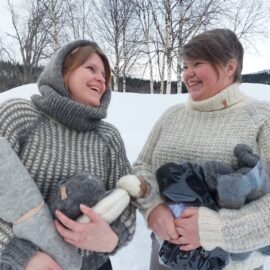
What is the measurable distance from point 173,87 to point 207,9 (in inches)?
179

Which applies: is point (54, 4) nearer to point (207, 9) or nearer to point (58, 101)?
point (207, 9)

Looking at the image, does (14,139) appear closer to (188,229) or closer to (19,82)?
(188,229)

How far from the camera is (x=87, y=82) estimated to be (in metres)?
1.51

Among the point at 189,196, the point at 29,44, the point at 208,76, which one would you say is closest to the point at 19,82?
the point at 29,44

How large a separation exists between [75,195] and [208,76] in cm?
85

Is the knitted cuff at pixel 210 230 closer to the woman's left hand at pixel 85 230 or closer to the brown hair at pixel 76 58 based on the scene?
the woman's left hand at pixel 85 230

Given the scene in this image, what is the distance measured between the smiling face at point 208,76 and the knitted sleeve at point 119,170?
0.46 meters

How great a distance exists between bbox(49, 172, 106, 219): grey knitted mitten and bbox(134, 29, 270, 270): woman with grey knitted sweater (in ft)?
0.97

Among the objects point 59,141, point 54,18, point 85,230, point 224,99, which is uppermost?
point 54,18

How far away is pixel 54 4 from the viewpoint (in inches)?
607

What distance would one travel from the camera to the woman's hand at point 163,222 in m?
1.39

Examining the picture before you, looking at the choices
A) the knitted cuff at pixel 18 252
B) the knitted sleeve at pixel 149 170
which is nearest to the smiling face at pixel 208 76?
the knitted sleeve at pixel 149 170

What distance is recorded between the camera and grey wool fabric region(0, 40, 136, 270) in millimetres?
1309

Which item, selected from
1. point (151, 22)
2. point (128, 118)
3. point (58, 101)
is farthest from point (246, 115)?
point (151, 22)
